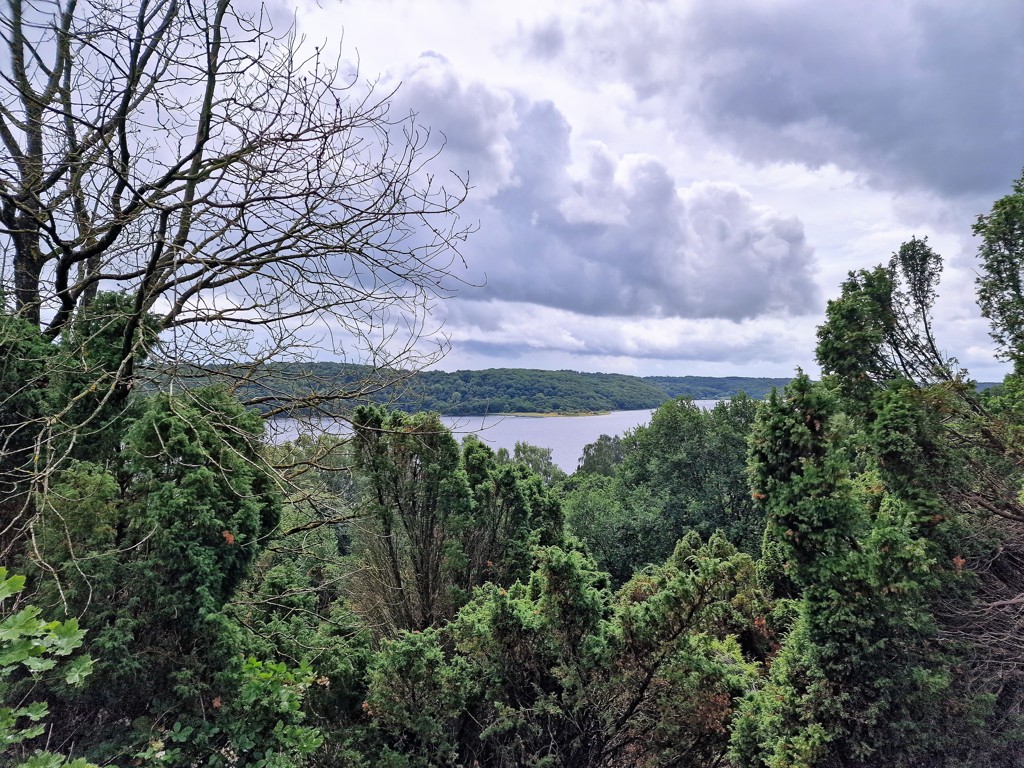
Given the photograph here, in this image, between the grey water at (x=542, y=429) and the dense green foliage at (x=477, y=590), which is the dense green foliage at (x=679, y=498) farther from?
the dense green foliage at (x=477, y=590)

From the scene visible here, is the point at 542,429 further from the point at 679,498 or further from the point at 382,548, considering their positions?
the point at 382,548

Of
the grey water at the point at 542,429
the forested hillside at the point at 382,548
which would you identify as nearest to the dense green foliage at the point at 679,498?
the grey water at the point at 542,429

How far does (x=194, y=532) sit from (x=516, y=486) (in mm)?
6141

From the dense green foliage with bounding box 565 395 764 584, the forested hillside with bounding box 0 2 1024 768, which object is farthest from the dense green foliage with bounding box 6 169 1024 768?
the dense green foliage with bounding box 565 395 764 584

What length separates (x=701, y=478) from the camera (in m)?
20.3

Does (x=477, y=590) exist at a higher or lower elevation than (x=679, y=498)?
higher

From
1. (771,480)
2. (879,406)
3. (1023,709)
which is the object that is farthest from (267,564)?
(1023,709)

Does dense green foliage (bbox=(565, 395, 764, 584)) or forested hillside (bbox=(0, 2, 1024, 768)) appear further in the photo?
dense green foliage (bbox=(565, 395, 764, 584))

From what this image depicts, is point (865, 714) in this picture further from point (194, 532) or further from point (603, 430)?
point (603, 430)

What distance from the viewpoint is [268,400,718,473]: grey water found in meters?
3.73

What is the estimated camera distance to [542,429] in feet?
88.1

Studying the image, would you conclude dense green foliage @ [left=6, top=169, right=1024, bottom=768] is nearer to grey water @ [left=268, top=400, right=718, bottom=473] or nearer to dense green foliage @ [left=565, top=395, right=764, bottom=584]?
grey water @ [left=268, top=400, right=718, bottom=473]

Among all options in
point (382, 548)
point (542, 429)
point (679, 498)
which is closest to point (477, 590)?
point (382, 548)

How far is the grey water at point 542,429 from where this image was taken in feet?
12.2
